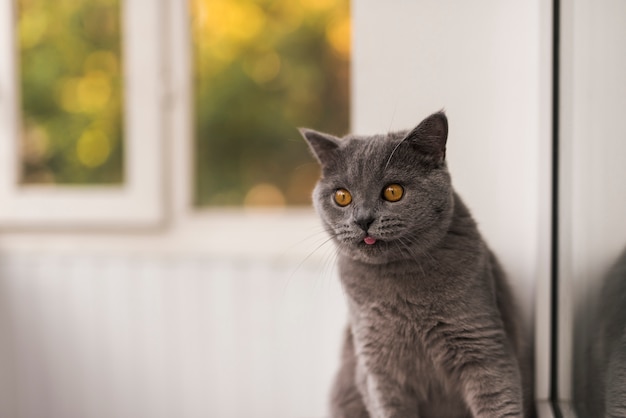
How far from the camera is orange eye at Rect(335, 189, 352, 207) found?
101cm

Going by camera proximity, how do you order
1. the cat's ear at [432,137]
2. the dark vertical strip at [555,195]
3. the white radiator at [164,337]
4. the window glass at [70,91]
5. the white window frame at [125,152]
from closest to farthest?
the cat's ear at [432,137]
the dark vertical strip at [555,195]
the white radiator at [164,337]
the white window frame at [125,152]
the window glass at [70,91]

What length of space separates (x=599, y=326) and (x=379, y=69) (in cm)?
67

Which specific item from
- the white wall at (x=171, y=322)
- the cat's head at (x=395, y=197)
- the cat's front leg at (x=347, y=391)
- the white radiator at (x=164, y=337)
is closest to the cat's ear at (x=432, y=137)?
the cat's head at (x=395, y=197)

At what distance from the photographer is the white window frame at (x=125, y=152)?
6.64 feet

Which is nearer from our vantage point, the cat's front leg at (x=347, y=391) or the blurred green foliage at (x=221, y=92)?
the cat's front leg at (x=347, y=391)

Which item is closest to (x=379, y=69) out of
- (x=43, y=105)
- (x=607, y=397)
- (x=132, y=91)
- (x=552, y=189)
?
(x=552, y=189)

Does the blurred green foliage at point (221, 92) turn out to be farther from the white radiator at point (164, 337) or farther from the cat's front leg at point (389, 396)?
the cat's front leg at point (389, 396)

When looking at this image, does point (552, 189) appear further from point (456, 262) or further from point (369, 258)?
point (369, 258)

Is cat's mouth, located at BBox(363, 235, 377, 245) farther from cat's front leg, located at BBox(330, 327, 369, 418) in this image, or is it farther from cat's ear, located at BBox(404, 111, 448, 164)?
cat's front leg, located at BBox(330, 327, 369, 418)

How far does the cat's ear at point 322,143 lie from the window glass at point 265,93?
1.21 metres

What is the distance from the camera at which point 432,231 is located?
0.99 metres

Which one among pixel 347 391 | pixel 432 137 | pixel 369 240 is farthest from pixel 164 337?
pixel 432 137

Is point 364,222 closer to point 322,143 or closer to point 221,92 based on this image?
point 322,143

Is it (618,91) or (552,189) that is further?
(552,189)
